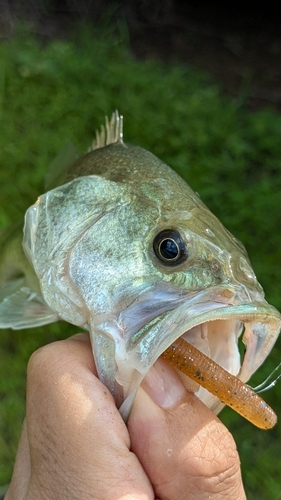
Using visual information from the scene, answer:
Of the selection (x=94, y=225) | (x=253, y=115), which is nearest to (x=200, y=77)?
(x=253, y=115)

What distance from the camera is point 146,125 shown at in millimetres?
3604

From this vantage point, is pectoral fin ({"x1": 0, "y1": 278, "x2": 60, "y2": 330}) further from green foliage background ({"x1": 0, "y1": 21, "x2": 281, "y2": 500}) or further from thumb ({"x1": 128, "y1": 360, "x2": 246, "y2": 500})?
green foliage background ({"x1": 0, "y1": 21, "x2": 281, "y2": 500})

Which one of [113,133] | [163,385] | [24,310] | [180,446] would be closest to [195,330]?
[163,385]

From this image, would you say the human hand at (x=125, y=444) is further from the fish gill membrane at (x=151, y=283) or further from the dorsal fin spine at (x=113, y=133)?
the dorsal fin spine at (x=113, y=133)

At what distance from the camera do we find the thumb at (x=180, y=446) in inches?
45.2

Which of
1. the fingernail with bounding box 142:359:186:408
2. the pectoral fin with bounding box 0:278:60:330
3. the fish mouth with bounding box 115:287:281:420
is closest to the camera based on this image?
the fish mouth with bounding box 115:287:281:420

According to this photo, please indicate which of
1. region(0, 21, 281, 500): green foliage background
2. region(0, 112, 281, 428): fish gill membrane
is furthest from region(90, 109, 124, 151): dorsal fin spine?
region(0, 21, 281, 500): green foliage background

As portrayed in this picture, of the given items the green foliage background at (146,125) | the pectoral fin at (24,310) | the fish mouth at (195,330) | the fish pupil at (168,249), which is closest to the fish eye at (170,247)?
the fish pupil at (168,249)

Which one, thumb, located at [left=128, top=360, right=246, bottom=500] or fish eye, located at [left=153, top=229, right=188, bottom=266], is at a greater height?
fish eye, located at [left=153, top=229, right=188, bottom=266]

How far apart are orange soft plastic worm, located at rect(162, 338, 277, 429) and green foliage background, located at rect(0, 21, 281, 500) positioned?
2040 mm

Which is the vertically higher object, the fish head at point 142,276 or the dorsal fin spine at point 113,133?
the dorsal fin spine at point 113,133

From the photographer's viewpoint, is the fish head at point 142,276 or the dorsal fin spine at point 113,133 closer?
the fish head at point 142,276

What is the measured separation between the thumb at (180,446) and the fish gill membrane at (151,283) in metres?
0.06

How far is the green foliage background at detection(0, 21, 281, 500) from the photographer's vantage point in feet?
11.1
